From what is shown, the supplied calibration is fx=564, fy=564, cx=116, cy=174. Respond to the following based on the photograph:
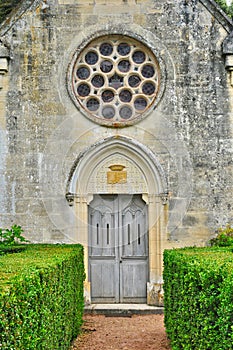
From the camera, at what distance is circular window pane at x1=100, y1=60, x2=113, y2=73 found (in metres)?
12.8

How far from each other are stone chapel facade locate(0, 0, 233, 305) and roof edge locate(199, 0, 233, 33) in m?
0.02

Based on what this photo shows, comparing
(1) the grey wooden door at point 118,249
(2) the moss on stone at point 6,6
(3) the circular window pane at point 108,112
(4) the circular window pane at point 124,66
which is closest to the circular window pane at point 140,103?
(3) the circular window pane at point 108,112

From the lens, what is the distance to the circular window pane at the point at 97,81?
41.9ft

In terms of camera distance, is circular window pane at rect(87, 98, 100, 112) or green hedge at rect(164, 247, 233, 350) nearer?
green hedge at rect(164, 247, 233, 350)

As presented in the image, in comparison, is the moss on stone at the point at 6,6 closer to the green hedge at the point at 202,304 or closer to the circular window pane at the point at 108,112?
the circular window pane at the point at 108,112

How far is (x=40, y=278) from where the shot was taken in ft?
18.1

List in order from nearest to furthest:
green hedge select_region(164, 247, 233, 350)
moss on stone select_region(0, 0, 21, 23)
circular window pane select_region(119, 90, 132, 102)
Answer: green hedge select_region(164, 247, 233, 350) < circular window pane select_region(119, 90, 132, 102) < moss on stone select_region(0, 0, 21, 23)

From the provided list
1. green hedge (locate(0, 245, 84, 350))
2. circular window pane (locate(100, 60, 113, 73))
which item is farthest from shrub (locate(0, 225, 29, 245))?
circular window pane (locate(100, 60, 113, 73))

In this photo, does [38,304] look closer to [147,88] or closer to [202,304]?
[202,304]

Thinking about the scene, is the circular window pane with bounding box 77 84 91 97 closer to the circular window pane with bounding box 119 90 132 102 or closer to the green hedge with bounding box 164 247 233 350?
the circular window pane with bounding box 119 90 132 102

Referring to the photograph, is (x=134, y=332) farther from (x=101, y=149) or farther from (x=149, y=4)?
(x=149, y=4)

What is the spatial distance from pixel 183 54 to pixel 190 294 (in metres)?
7.58

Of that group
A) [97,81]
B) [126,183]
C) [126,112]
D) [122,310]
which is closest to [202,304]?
[122,310]

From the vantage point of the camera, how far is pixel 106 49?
12805mm
